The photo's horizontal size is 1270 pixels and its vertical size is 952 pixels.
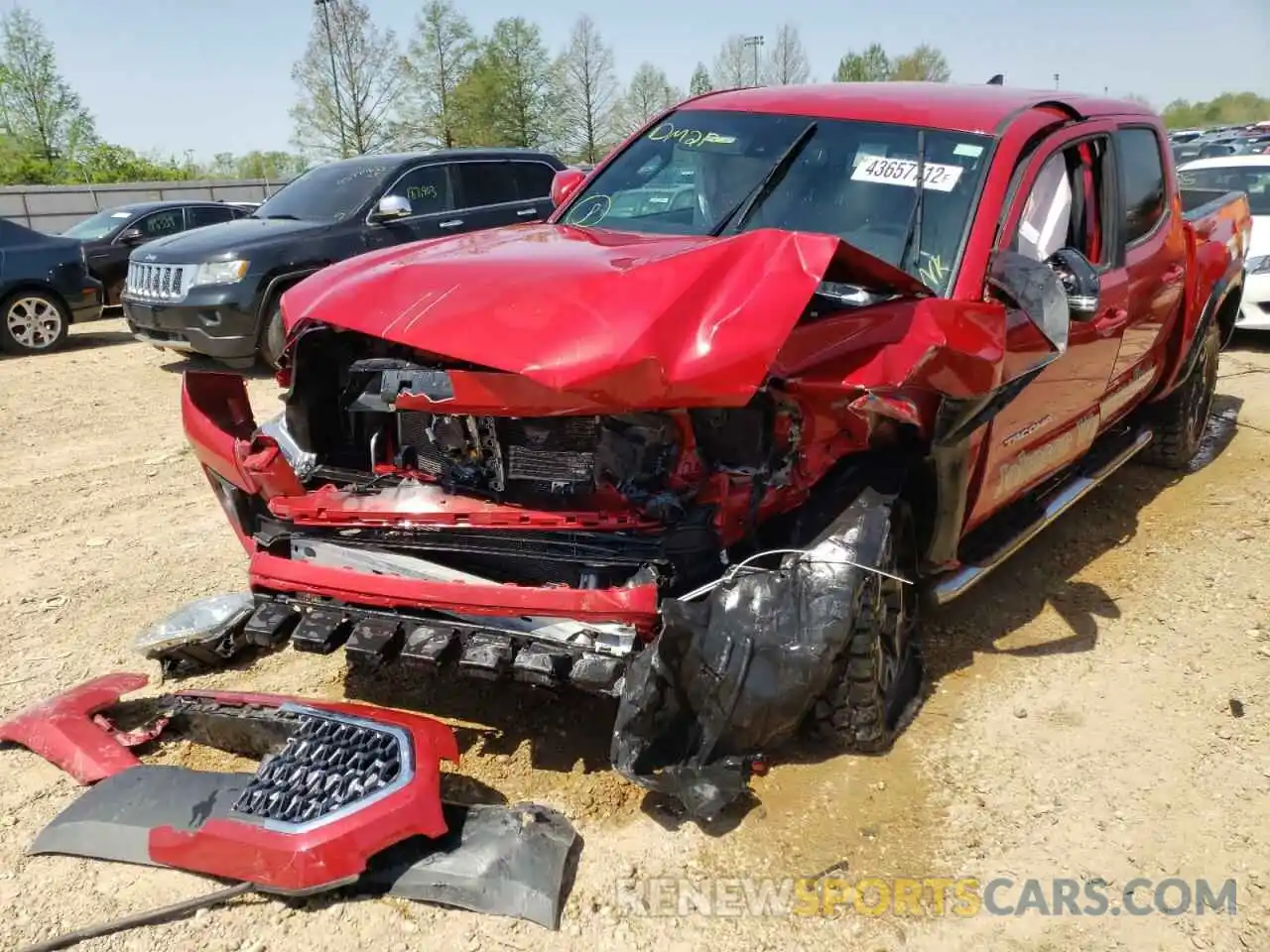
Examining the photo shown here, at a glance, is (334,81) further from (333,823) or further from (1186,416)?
(333,823)

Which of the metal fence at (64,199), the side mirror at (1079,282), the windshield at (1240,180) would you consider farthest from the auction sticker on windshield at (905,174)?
the metal fence at (64,199)

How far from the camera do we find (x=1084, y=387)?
4074 mm

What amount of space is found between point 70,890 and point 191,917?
0.38 m

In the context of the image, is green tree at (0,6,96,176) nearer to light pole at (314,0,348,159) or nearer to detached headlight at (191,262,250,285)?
light pole at (314,0,348,159)

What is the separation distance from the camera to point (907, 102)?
3.85 metres

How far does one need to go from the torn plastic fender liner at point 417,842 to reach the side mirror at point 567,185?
280 cm

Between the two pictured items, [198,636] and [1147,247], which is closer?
[198,636]

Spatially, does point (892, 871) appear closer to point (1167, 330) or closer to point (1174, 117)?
point (1167, 330)

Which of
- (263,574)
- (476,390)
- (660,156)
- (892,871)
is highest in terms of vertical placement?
(660,156)

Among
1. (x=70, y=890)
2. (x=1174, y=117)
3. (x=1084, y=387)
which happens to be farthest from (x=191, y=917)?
(x=1174, y=117)

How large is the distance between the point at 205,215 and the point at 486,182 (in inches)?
248

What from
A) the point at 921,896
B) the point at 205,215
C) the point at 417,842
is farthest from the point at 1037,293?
the point at 205,215

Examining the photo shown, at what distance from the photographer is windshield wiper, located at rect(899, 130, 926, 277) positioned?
11.1ft

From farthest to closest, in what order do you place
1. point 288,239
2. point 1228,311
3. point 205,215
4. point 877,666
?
point 205,215, point 288,239, point 1228,311, point 877,666
